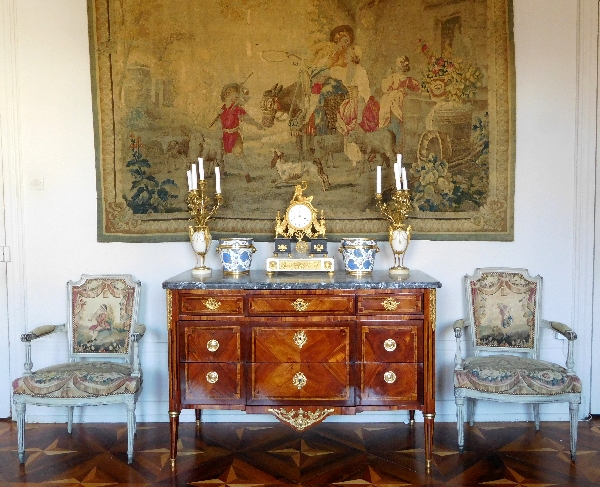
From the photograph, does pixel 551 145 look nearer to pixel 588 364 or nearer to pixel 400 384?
pixel 588 364

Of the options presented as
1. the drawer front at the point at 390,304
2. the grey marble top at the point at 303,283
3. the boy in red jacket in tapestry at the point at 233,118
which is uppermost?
the boy in red jacket in tapestry at the point at 233,118

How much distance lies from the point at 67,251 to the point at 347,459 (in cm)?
260

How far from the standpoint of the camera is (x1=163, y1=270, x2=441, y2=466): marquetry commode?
3336 mm

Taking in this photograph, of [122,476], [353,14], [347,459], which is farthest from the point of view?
[353,14]

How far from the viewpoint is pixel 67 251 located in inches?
164

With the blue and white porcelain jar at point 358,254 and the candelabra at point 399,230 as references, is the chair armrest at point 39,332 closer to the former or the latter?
the blue and white porcelain jar at point 358,254

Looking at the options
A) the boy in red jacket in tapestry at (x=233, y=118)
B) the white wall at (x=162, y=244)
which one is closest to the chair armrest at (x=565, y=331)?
the white wall at (x=162, y=244)

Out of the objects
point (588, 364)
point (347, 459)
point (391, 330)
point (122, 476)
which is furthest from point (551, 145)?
point (122, 476)

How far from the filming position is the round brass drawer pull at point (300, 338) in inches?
131

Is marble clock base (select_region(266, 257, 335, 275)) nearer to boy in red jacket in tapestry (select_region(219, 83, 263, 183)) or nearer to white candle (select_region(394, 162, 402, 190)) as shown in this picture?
white candle (select_region(394, 162, 402, 190))

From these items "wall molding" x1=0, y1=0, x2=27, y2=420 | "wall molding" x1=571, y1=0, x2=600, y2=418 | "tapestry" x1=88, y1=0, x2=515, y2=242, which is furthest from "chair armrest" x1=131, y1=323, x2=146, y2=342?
"wall molding" x1=571, y1=0, x2=600, y2=418

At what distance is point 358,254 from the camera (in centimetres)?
365

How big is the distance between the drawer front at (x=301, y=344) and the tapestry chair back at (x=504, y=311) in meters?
1.13

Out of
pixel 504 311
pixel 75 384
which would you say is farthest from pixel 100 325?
pixel 504 311
